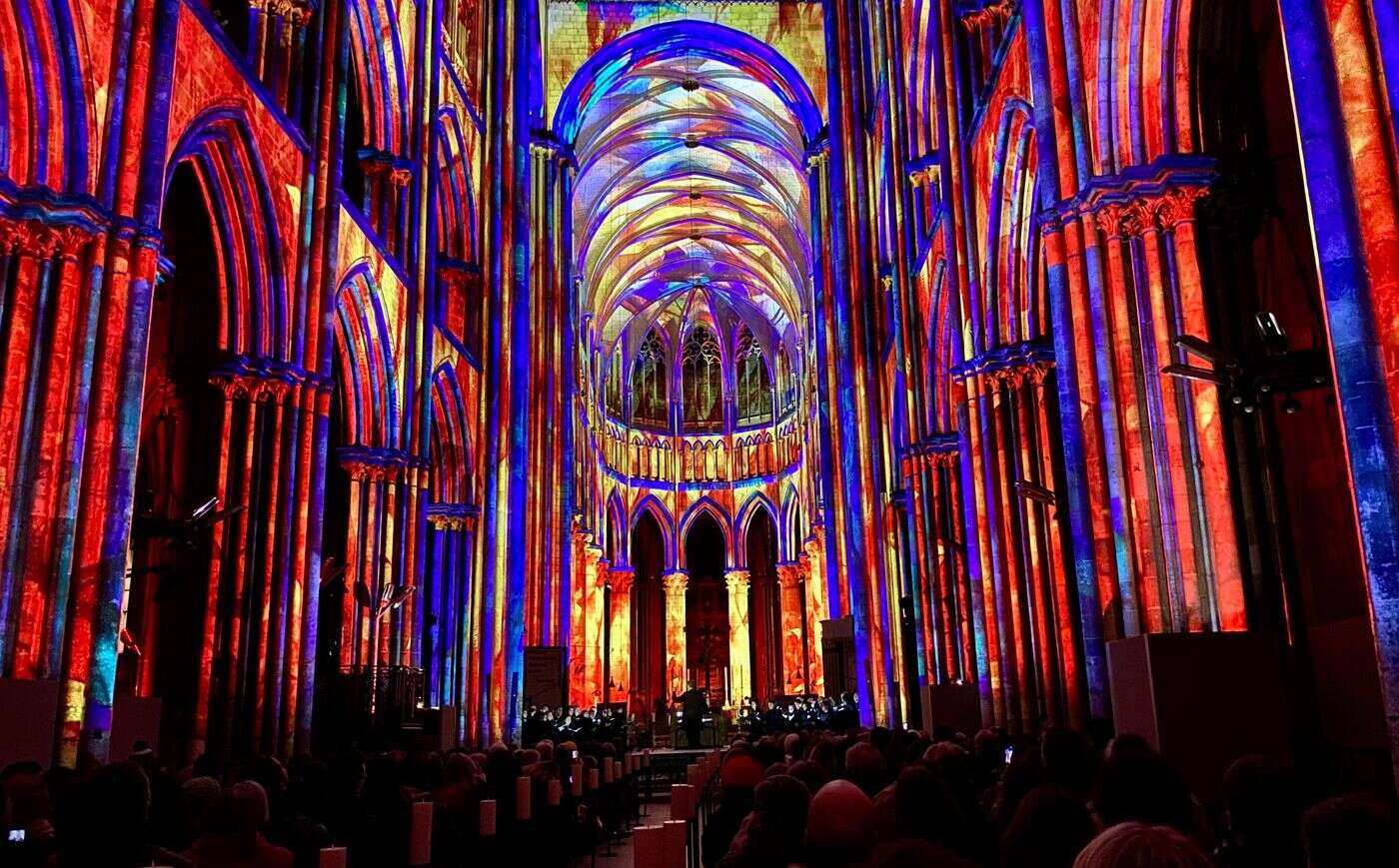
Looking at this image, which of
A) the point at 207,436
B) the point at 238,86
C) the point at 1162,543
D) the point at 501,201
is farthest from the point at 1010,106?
the point at 501,201

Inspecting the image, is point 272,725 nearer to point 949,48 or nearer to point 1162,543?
point 1162,543

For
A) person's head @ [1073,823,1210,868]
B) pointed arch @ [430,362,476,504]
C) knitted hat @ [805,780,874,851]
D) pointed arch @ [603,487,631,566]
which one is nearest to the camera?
person's head @ [1073,823,1210,868]

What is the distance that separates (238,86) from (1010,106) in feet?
28.6

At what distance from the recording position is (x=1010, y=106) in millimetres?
13570

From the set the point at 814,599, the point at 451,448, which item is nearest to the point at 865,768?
the point at 451,448

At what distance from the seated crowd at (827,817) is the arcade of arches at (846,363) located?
227 cm

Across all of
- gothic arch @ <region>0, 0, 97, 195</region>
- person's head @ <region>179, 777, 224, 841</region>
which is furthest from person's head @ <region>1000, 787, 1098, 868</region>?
gothic arch @ <region>0, 0, 97, 195</region>

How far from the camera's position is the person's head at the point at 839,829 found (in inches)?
157

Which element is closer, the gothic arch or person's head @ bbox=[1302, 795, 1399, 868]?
person's head @ bbox=[1302, 795, 1399, 868]

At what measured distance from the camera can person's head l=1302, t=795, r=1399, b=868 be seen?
8.46 ft

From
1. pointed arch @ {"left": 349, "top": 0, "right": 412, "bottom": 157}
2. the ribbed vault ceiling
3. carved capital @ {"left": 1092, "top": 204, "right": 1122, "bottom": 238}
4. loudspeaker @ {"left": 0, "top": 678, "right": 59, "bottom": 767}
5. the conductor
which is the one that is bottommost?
the conductor

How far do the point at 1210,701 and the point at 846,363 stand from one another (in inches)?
782

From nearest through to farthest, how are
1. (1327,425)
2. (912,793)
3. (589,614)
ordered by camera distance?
(912,793) < (1327,425) < (589,614)

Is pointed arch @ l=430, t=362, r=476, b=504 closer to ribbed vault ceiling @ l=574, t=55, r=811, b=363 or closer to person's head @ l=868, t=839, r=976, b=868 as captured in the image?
ribbed vault ceiling @ l=574, t=55, r=811, b=363
